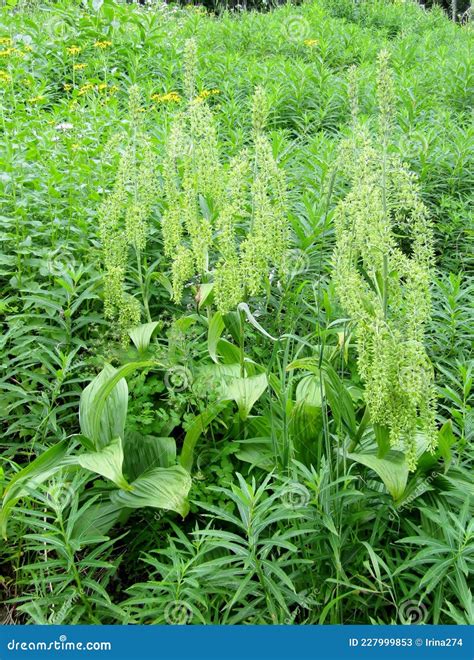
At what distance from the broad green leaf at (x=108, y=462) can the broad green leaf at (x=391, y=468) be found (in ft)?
2.69

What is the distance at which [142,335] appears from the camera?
3.21m

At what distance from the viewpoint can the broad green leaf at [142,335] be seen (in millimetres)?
3189

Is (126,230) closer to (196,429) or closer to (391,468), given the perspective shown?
(196,429)

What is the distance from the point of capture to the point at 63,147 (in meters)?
4.97

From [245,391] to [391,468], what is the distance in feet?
2.33

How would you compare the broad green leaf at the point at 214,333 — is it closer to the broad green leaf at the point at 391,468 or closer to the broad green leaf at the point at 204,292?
the broad green leaf at the point at 204,292

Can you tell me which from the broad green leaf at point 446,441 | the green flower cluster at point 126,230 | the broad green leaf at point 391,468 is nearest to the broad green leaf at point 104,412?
the green flower cluster at point 126,230

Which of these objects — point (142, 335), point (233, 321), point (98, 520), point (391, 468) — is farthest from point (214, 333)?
point (391, 468)

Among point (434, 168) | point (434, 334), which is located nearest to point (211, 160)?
point (434, 334)

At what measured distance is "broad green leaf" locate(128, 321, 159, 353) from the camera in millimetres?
3189

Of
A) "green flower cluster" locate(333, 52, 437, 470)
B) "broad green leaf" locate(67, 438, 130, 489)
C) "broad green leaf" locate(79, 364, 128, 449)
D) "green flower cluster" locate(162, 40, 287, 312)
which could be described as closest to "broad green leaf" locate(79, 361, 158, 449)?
"broad green leaf" locate(79, 364, 128, 449)

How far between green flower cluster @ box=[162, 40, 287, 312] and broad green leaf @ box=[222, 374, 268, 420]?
0.34 metres

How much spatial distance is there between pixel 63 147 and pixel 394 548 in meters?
3.58

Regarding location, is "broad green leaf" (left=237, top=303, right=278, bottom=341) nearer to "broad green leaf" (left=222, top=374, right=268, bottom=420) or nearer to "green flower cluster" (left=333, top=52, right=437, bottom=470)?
"green flower cluster" (left=333, top=52, right=437, bottom=470)
